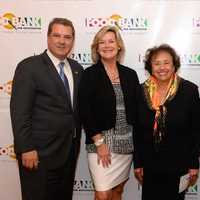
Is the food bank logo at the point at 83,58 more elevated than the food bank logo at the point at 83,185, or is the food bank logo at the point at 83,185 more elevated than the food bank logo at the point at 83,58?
the food bank logo at the point at 83,58

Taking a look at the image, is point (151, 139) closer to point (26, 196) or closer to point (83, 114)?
point (83, 114)

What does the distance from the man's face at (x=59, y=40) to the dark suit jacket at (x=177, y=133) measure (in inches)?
21.9

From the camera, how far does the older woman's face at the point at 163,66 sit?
1.98 meters

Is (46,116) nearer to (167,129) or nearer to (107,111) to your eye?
(107,111)

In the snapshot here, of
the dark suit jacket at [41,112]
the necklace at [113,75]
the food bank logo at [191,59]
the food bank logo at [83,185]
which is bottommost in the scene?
the food bank logo at [83,185]

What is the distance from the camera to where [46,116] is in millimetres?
1979

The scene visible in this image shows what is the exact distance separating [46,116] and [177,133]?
76 centimetres

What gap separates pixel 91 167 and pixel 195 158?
2.08 feet

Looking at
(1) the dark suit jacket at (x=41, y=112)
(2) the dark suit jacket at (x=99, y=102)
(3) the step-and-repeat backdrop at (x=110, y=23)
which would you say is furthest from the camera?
(3) the step-and-repeat backdrop at (x=110, y=23)

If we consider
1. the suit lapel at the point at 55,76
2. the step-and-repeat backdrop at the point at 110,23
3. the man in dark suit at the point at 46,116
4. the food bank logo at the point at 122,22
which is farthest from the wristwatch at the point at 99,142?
the food bank logo at the point at 122,22

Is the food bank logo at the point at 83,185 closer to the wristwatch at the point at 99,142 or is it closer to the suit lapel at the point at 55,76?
the wristwatch at the point at 99,142

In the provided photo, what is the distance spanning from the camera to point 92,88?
2.05m

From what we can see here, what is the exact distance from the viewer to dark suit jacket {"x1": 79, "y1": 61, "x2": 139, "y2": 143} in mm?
2033

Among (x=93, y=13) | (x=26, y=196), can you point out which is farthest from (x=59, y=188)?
(x=93, y=13)
